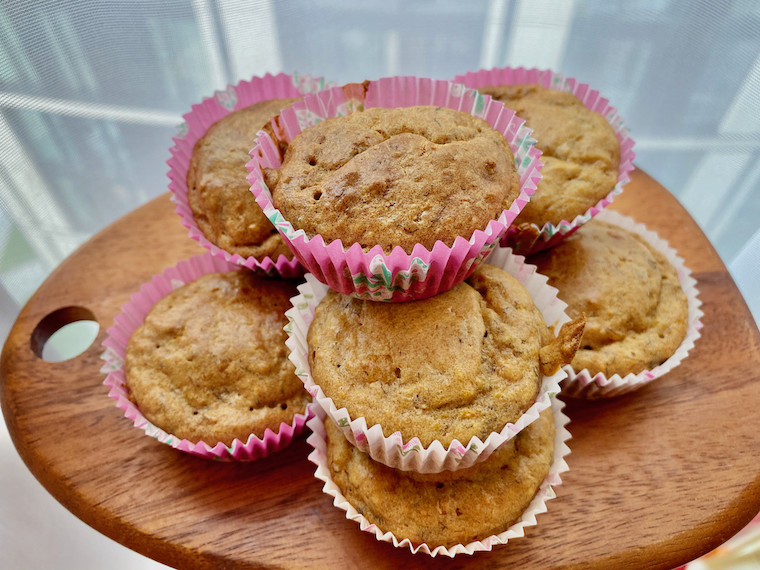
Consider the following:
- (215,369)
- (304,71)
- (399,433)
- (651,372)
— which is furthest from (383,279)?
(304,71)

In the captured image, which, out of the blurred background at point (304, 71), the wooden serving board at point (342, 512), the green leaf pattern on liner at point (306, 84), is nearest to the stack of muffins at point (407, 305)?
the wooden serving board at point (342, 512)

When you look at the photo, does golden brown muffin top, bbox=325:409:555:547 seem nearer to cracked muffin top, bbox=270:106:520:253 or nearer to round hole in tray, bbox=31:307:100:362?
cracked muffin top, bbox=270:106:520:253

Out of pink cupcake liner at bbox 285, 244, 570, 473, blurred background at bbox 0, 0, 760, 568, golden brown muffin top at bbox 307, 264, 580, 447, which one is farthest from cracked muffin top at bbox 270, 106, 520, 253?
blurred background at bbox 0, 0, 760, 568

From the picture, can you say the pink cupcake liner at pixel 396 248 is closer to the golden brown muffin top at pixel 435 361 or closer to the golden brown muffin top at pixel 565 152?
the golden brown muffin top at pixel 435 361

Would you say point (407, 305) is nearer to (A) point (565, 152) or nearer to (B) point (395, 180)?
(B) point (395, 180)

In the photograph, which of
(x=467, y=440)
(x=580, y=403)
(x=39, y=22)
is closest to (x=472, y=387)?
(x=467, y=440)

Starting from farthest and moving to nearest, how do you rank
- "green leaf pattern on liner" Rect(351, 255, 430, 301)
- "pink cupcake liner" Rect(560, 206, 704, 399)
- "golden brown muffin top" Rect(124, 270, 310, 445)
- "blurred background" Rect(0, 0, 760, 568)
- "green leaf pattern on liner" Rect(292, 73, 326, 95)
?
"blurred background" Rect(0, 0, 760, 568) < "green leaf pattern on liner" Rect(292, 73, 326, 95) < "pink cupcake liner" Rect(560, 206, 704, 399) < "golden brown muffin top" Rect(124, 270, 310, 445) < "green leaf pattern on liner" Rect(351, 255, 430, 301)
